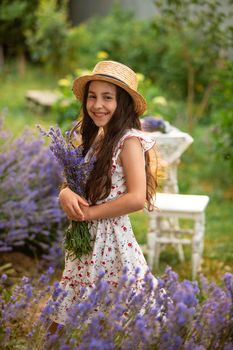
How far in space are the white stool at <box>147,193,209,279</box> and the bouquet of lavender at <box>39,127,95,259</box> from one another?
5.84 feet

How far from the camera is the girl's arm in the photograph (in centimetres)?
264

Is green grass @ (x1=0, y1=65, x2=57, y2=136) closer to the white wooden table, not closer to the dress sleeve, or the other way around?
the white wooden table

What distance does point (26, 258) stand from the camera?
457cm

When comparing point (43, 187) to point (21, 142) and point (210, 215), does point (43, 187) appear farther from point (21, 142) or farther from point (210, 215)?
point (210, 215)

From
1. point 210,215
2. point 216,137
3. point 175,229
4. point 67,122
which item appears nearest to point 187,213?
point 175,229

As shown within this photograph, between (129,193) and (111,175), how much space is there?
140 millimetres

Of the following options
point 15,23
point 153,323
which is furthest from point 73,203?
point 15,23

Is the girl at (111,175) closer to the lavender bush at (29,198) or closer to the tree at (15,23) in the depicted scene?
the lavender bush at (29,198)

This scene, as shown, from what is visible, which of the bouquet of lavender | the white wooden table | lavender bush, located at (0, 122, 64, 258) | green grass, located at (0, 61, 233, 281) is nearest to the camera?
the bouquet of lavender

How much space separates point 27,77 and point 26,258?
35.2 ft

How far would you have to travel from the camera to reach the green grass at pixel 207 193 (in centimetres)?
507

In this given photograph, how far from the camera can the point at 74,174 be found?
2699 millimetres

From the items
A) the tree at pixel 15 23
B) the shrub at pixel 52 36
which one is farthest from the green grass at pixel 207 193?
the tree at pixel 15 23

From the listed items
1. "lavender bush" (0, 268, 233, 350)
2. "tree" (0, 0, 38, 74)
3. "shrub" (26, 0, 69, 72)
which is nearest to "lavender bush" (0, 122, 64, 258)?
"lavender bush" (0, 268, 233, 350)
